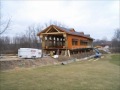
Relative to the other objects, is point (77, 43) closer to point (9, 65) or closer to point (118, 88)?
point (9, 65)

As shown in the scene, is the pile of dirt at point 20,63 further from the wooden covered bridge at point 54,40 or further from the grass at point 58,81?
the wooden covered bridge at point 54,40

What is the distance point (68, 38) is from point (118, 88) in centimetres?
2307

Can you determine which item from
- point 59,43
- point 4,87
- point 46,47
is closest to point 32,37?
point 59,43

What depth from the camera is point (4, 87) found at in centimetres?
966

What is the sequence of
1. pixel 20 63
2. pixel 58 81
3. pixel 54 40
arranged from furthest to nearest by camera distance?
pixel 54 40 → pixel 20 63 → pixel 58 81

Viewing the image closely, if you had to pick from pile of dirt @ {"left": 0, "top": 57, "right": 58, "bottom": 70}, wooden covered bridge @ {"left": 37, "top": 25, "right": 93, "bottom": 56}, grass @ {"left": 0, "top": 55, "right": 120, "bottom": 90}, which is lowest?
grass @ {"left": 0, "top": 55, "right": 120, "bottom": 90}

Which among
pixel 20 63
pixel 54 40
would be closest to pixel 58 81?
pixel 20 63

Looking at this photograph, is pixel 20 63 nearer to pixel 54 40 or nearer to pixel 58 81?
pixel 58 81

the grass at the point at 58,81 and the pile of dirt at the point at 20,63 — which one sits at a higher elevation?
the pile of dirt at the point at 20,63

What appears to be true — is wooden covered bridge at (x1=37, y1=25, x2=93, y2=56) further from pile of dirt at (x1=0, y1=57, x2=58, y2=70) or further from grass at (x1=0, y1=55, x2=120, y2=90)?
grass at (x1=0, y1=55, x2=120, y2=90)

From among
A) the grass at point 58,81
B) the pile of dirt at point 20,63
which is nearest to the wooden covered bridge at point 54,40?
the pile of dirt at point 20,63

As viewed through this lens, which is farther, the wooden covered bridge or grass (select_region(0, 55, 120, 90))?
the wooden covered bridge

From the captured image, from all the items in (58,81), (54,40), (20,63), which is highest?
(54,40)

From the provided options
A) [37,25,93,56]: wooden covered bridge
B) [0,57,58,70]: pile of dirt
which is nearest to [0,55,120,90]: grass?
[0,57,58,70]: pile of dirt
